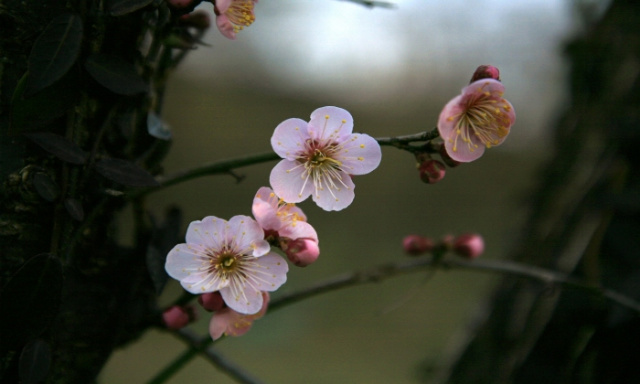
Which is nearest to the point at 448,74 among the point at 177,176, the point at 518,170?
the point at 518,170

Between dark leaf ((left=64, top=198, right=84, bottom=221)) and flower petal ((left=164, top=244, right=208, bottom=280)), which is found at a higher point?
dark leaf ((left=64, top=198, right=84, bottom=221))

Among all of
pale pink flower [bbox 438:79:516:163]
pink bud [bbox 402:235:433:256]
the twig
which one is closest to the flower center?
pale pink flower [bbox 438:79:516:163]

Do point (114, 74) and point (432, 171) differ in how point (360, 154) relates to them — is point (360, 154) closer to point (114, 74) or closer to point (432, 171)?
point (432, 171)

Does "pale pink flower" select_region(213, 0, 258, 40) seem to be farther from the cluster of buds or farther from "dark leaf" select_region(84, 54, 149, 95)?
the cluster of buds

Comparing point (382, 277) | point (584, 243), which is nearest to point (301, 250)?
point (382, 277)

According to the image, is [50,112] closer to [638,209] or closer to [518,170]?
[638,209]
